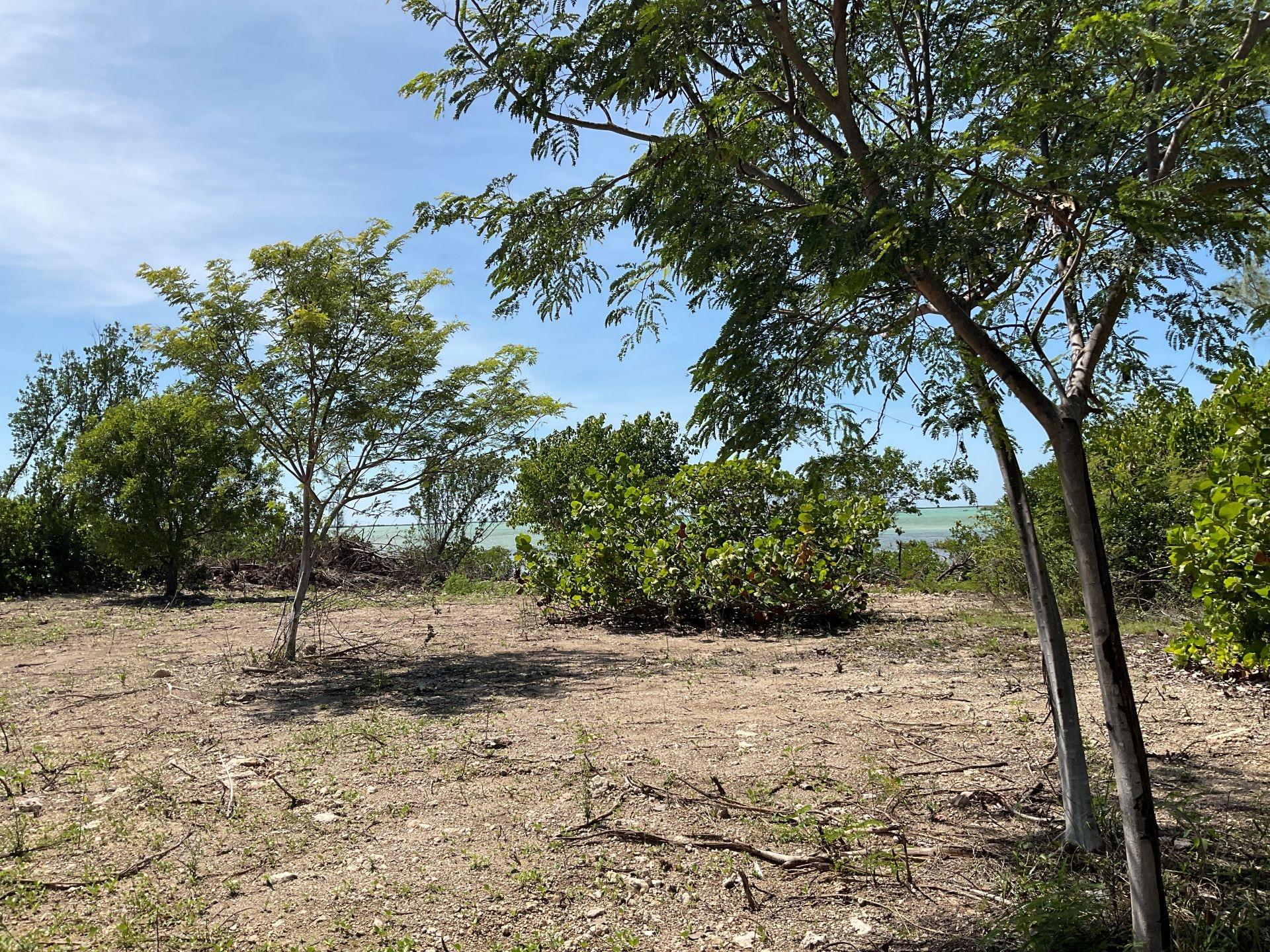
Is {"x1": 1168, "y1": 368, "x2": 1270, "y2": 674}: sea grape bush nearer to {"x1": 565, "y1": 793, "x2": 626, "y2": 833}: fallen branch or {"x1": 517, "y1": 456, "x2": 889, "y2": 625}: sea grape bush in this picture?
{"x1": 565, "y1": 793, "x2": 626, "y2": 833}: fallen branch

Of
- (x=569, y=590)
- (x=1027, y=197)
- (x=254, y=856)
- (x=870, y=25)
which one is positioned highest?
(x=870, y=25)

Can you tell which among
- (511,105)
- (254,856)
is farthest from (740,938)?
(511,105)

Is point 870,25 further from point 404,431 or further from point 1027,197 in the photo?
point 404,431

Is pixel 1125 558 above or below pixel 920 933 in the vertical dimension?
above

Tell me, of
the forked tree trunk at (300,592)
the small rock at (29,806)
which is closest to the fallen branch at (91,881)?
the small rock at (29,806)

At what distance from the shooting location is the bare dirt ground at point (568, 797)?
3.35 meters

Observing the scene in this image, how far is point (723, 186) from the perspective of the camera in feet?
11.6

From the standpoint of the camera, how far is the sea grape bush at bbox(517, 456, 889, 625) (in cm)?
978

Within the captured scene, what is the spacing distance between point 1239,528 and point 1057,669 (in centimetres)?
142

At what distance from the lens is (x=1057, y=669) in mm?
3465

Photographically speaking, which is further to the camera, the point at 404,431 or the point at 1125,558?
the point at 1125,558

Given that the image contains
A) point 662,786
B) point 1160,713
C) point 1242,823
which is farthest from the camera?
point 1160,713

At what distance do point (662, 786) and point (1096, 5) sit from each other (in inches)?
154

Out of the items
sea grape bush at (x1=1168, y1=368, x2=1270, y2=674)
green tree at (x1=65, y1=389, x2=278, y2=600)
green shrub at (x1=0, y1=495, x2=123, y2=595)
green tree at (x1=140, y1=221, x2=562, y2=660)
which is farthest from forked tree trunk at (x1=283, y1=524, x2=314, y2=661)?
green shrub at (x1=0, y1=495, x2=123, y2=595)
